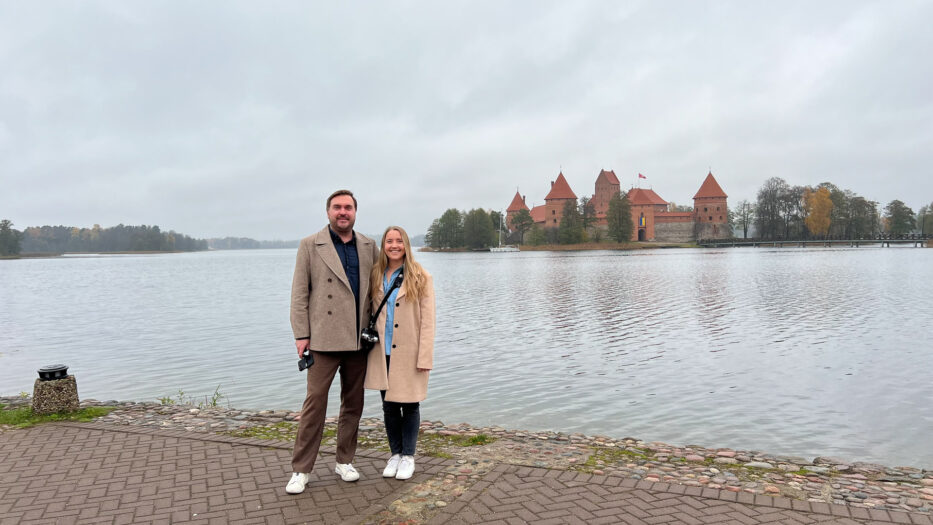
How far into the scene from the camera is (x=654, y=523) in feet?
12.2

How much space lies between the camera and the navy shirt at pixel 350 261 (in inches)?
176

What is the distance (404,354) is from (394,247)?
792 millimetres

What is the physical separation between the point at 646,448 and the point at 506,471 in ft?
6.39

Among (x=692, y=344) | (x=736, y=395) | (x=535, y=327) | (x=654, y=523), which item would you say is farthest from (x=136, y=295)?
(x=654, y=523)

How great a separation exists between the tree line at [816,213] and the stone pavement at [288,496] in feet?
334

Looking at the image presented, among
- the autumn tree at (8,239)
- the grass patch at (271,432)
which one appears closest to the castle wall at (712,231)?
the grass patch at (271,432)

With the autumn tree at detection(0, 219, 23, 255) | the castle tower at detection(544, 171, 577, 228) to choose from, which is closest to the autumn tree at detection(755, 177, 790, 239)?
the castle tower at detection(544, 171, 577, 228)

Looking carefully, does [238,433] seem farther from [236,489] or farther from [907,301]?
[907,301]

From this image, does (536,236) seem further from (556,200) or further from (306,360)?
(306,360)

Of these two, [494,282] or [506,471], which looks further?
[494,282]

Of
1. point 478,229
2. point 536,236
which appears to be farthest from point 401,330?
point 478,229

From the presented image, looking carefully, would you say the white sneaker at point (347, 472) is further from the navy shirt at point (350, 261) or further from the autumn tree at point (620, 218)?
the autumn tree at point (620, 218)

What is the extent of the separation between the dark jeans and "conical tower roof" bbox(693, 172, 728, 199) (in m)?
123

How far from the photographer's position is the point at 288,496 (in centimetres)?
418
